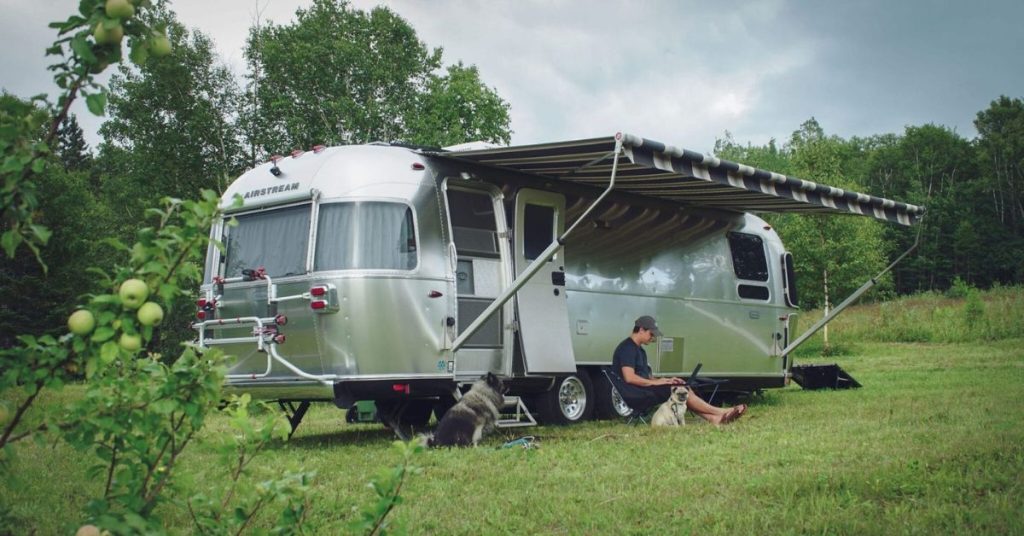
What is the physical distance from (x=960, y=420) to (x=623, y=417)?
3689 mm

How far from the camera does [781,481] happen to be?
5.75m

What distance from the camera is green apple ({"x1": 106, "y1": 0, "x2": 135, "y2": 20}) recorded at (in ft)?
7.29

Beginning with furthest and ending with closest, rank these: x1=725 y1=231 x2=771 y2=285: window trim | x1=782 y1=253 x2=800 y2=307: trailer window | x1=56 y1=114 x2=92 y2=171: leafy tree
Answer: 1. x1=56 y1=114 x2=92 y2=171: leafy tree
2. x1=782 y1=253 x2=800 y2=307: trailer window
3. x1=725 y1=231 x2=771 y2=285: window trim

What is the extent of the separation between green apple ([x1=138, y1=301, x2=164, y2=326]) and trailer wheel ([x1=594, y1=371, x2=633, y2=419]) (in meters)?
9.21

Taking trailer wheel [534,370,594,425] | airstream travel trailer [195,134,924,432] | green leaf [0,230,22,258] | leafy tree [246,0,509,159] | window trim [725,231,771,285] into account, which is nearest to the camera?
green leaf [0,230,22,258]

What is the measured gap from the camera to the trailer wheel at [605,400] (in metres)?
11.2

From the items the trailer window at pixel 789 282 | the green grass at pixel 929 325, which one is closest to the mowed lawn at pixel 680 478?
the trailer window at pixel 789 282

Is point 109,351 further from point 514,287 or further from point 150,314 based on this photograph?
point 514,287

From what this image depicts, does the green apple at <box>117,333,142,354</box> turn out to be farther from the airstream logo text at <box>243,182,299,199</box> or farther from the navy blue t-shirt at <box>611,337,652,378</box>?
the navy blue t-shirt at <box>611,337,652,378</box>

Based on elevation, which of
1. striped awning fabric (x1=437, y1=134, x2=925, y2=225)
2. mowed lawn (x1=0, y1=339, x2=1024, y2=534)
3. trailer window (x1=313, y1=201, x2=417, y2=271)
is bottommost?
mowed lawn (x1=0, y1=339, x2=1024, y2=534)

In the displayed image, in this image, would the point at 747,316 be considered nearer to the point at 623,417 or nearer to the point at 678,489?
the point at 623,417

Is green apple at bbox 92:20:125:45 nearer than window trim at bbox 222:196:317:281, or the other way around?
green apple at bbox 92:20:125:45

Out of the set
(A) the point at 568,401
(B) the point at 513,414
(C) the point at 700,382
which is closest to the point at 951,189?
(C) the point at 700,382

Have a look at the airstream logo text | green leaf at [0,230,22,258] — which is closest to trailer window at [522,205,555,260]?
the airstream logo text
